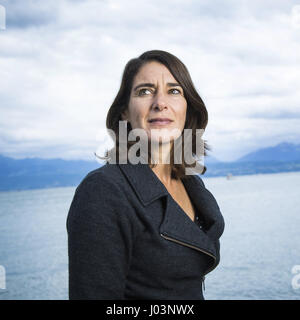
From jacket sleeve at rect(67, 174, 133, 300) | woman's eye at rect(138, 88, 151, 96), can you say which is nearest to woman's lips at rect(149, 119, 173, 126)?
woman's eye at rect(138, 88, 151, 96)

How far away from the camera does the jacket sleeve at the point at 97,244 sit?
5.03ft

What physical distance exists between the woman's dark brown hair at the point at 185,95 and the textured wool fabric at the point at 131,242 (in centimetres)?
39

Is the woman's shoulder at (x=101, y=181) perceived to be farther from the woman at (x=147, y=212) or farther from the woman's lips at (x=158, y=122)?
the woman's lips at (x=158, y=122)

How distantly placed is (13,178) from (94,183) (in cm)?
19794

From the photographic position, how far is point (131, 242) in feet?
5.37

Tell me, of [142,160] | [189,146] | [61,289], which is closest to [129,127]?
[142,160]

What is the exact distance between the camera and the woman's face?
2.04 metres

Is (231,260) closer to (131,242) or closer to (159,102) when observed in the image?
(159,102)

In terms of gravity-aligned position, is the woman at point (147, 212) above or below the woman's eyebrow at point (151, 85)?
below

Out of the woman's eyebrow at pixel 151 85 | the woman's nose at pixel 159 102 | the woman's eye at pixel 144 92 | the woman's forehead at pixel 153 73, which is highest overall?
the woman's forehead at pixel 153 73

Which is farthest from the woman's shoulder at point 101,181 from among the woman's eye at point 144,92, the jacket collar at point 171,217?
the woman's eye at point 144,92

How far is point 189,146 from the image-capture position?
8.35 feet

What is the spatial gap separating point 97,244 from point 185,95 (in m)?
1.01
